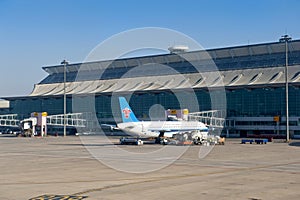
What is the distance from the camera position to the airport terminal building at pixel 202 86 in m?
138

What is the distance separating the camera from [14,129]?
191125 mm

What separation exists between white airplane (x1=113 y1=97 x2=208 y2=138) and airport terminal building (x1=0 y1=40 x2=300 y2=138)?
3864 cm

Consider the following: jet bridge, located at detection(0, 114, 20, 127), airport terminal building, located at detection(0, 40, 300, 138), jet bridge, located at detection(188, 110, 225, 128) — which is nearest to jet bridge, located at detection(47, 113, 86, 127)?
airport terminal building, located at detection(0, 40, 300, 138)

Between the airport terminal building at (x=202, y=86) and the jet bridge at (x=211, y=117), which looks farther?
the airport terminal building at (x=202, y=86)

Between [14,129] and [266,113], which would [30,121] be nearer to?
[14,129]

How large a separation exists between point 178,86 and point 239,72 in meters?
20.6

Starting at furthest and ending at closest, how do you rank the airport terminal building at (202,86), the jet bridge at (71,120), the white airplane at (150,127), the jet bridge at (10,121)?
the jet bridge at (10,121) < the jet bridge at (71,120) < the airport terminal building at (202,86) < the white airplane at (150,127)

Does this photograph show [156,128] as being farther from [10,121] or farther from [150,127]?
[10,121]

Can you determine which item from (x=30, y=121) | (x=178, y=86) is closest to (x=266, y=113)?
(x=178, y=86)

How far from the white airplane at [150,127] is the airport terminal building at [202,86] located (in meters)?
38.6

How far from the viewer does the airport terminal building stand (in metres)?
138

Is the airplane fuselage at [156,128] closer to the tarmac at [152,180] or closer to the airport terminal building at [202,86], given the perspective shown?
the tarmac at [152,180]

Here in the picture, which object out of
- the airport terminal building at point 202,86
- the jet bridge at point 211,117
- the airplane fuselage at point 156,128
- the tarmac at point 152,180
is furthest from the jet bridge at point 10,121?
the tarmac at point 152,180

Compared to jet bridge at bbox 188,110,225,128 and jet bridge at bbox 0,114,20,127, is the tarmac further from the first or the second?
jet bridge at bbox 0,114,20,127
